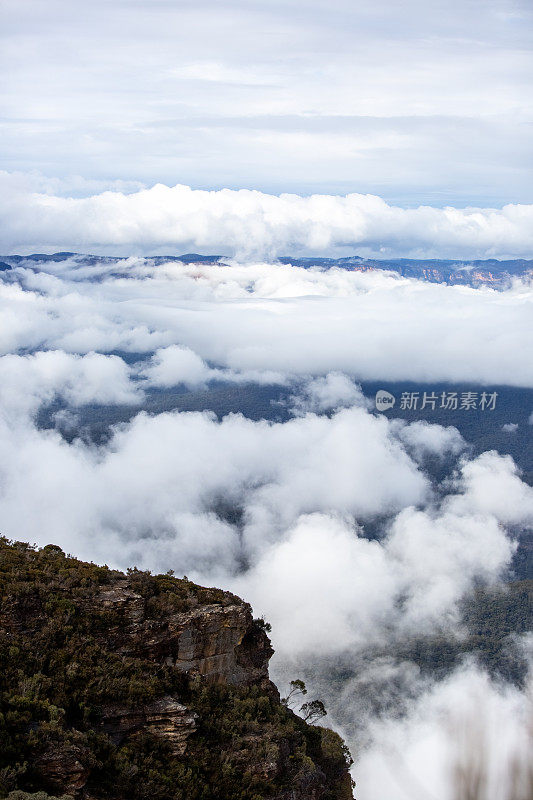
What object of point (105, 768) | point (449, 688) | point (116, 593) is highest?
point (116, 593)

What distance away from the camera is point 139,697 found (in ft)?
64.7

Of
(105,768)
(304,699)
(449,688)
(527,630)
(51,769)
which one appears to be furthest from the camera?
(527,630)

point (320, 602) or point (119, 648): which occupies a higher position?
point (119, 648)

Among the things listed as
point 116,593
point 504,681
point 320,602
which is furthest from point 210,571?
point 116,593

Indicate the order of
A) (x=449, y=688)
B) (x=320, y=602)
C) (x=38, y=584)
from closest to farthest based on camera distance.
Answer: (x=38, y=584) < (x=449, y=688) < (x=320, y=602)

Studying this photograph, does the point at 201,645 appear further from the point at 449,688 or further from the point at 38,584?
the point at 449,688

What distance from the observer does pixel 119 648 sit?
21750 mm

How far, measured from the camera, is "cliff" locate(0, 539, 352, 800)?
17000 millimetres

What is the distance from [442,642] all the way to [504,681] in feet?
44.0

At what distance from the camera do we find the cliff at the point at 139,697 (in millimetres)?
17000

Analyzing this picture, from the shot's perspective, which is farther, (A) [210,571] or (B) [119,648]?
(A) [210,571]

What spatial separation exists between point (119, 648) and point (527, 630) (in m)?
132

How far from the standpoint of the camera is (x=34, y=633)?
20.6 m

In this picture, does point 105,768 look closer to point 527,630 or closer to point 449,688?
point 449,688
